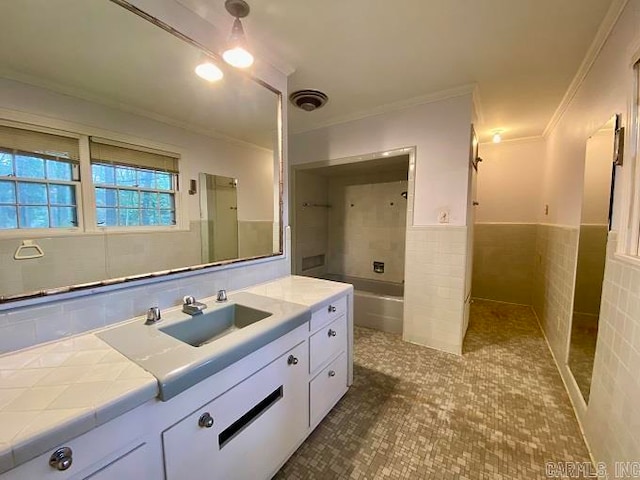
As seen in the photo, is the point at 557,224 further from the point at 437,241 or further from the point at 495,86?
the point at 495,86

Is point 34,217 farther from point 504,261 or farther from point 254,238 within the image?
point 504,261

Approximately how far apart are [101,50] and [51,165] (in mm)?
577

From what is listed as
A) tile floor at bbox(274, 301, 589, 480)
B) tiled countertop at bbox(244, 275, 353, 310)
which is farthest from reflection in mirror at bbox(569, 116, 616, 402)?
tiled countertop at bbox(244, 275, 353, 310)

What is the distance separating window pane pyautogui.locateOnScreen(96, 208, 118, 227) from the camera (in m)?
1.11

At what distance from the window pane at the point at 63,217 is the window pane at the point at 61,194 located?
0.08 ft

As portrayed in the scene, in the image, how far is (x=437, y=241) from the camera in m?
2.35

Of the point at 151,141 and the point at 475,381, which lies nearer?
the point at 151,141

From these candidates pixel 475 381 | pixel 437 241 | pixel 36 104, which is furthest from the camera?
pixel 437 241

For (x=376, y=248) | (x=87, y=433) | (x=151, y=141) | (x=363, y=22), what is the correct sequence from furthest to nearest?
(x=376, y=248), (x=363, y=22), (x=151, y=141), (x=87, y=433)

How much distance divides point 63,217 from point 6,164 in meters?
0.23

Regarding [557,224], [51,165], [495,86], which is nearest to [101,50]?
[51,165]

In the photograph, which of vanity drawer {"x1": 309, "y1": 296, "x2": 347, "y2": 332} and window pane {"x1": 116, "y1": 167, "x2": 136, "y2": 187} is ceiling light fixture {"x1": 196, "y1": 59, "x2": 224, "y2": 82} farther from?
vanity drawer {"x1": 309, "y1": 296, "x2": 347, "y2": 332}

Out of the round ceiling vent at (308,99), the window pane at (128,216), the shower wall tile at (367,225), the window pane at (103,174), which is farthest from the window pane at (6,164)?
the shower wall tile at (367,225)

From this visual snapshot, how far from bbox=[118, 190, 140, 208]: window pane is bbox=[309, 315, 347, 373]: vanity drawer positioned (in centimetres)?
110
